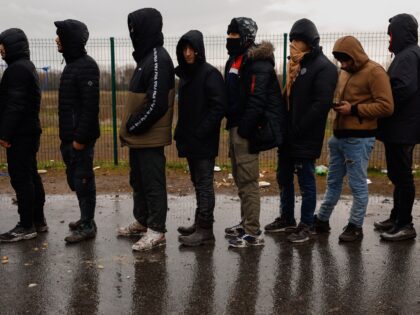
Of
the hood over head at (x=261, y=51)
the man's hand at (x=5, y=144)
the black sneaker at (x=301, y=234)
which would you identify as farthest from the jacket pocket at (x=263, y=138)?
the man's hand at (x=5, y=144)

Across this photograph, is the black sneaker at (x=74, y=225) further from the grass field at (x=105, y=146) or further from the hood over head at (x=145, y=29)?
the grass field at (x=105, y=146)

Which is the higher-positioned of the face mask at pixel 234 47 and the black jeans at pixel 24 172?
the face mask at pixel 234 47

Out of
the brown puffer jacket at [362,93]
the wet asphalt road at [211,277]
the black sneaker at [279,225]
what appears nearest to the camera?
the wet asphalt road at [211,277]

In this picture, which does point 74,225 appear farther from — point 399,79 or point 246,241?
point 399,79

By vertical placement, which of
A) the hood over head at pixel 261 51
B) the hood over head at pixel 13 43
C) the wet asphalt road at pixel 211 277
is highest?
the hood over head at pixel 13 43

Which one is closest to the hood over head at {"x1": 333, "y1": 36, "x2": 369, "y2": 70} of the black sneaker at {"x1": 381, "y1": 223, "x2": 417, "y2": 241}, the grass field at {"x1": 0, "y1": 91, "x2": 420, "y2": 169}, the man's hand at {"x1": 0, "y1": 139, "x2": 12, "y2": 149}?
the black sneaker at {"x1": 381, "y1": 223, "x2": 417, "y2": 241}

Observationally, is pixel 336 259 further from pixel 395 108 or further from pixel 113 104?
pixel 113 104

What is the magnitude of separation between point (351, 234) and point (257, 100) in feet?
5.42

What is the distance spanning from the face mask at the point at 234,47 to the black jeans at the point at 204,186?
101 centimetres

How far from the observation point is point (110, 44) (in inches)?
332

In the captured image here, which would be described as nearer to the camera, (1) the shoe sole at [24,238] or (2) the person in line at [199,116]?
(2) the person in line at [199,116]

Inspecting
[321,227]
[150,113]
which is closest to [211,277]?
[150,113]

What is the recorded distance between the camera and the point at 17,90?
471cm

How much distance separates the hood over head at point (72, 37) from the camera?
4.64 metres
